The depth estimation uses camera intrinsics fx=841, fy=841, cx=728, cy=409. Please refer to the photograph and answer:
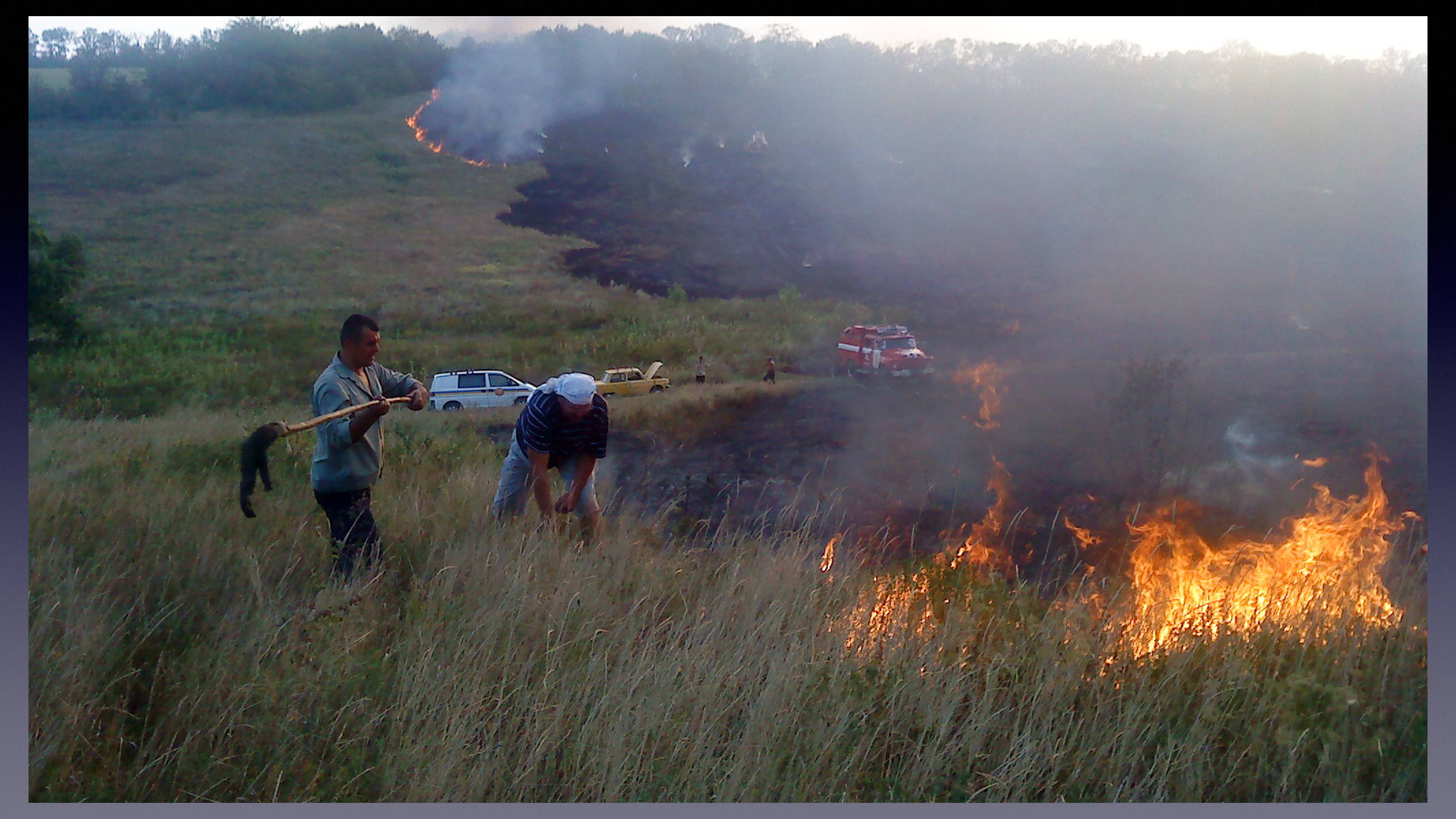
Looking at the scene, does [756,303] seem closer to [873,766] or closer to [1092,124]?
[1092,124]

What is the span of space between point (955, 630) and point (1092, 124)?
4273 millimetres

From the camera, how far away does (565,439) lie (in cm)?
446

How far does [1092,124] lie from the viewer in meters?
6.28

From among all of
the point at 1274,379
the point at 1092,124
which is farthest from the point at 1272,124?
the point at 1274,379

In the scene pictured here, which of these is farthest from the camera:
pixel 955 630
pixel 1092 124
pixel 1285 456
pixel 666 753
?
pixel 1092 124

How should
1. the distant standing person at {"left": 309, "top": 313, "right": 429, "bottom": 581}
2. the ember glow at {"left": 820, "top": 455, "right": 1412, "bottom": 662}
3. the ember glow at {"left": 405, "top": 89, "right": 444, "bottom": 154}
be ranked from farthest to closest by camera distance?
the ember glow at {"left": 405, "top": 89, "right": 444, "bottom": 154}, the ember glow at {"left": 820, "top": 455, "right": 1412, "bottom": 662}, the distant standing person at {"left": 309, "top": 313, "right": 429, "bottom": 581}

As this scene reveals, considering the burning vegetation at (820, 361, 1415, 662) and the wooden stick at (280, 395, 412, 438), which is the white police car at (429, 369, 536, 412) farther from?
the burning vegetation at (820, 361, 1415, 662)

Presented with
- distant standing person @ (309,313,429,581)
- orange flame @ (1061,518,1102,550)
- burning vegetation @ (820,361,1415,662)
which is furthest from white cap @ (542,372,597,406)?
orange flame @ (1061,518,1102,550)

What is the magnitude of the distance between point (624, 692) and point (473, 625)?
2.60 feet

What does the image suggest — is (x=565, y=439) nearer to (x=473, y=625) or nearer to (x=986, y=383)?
(x=473, y=625)

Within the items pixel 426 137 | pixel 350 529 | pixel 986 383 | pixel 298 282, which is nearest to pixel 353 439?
pixel 350 529

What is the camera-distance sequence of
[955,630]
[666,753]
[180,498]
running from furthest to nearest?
[180,498], [955,630], [666,753]

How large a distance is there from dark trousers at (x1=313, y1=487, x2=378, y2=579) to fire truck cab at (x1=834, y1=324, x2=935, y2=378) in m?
3.21

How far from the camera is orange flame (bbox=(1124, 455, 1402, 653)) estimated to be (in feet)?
13.3
